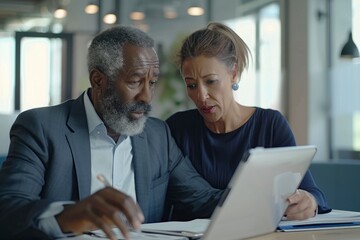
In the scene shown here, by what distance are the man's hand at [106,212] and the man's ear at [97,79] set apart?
2.41 ft

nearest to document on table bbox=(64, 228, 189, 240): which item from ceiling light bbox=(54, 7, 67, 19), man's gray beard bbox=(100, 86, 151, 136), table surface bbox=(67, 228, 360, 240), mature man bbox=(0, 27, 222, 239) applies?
mature man bbox=(0, 27, 222, 239)

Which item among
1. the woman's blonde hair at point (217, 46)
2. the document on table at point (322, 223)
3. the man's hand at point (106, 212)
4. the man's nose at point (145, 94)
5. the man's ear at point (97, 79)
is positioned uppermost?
the woman's blonde hair at point (217, 46)

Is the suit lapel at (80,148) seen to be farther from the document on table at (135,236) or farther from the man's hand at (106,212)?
the man's hand at (106,212)

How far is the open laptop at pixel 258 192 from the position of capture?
145cm

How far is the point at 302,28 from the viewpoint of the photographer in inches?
349

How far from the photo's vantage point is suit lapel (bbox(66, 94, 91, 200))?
1.99 meters

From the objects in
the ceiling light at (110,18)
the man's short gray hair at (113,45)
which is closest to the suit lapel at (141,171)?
the man's short gray hair at (113,45)

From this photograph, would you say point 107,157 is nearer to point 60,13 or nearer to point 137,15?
point 137,15

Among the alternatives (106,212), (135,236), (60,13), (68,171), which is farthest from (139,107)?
(60,13)

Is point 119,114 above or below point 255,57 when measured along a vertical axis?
below

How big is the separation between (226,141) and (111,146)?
0.51 meters

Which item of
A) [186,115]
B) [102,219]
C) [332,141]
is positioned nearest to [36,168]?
[102,219]

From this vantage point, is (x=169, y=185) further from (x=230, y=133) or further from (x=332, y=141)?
(x=332, y=141)

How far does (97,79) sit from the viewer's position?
7.14 feet
